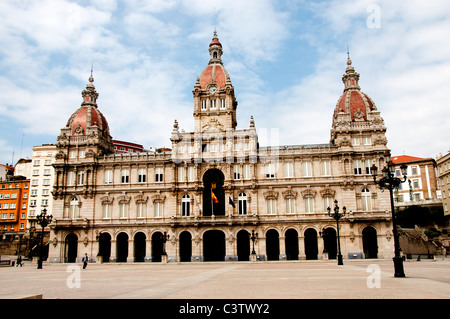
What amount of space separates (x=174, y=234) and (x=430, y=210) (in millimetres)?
60768

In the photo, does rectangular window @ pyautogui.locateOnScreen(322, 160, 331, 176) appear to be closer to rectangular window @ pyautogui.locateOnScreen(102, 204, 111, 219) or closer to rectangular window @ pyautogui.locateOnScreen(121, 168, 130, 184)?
rectangular window @ pyautogui.locateOnScreen(121, 168, 130, 184)

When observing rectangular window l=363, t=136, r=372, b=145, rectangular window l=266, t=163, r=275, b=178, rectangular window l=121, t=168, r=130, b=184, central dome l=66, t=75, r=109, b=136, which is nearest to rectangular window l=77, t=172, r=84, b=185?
rectangular window l=121, t=168, r=130, b=184

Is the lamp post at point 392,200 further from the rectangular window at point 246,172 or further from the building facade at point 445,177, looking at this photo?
the building facade at point 445,177

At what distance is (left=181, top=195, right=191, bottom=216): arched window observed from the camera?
204 feet

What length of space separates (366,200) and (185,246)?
1158 inches

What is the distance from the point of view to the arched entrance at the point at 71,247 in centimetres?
6431

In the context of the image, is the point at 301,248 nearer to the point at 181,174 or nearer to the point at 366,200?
the point at 366,200

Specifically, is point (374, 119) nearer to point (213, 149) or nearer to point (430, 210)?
point (213, 149)

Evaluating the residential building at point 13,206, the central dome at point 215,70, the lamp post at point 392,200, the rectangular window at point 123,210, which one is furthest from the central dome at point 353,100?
the residential building at point 13,206

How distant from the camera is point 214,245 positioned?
2478 inches

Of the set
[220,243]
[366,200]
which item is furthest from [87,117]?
[366,200]

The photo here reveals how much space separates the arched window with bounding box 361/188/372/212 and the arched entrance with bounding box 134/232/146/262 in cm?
3538

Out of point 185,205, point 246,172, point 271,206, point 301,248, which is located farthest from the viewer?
point 185,205
